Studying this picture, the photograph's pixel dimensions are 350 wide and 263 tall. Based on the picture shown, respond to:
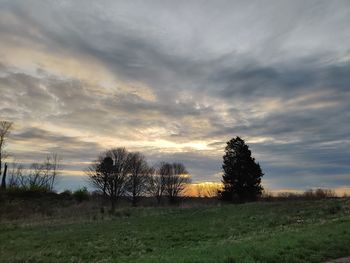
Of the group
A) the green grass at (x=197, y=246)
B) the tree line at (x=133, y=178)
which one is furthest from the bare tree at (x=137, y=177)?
the green grass at (x=197, y=246)

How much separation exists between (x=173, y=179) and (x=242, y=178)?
56055mm

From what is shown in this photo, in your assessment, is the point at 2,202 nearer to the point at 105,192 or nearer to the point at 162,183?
the point at 105,192

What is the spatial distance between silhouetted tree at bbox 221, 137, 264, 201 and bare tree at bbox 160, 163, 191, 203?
47729 mm

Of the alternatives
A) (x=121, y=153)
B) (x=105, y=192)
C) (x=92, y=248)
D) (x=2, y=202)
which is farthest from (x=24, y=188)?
(x=92, y=248)

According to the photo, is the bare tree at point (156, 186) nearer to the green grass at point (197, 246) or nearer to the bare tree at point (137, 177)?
the bare tree at point (137, 177)

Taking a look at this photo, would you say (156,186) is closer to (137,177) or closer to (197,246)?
(137,177)

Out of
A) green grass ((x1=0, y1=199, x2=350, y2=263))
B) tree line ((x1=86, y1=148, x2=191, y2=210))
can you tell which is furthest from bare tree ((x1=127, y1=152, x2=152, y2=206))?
green grass ((x1=0, y1=199, x2=350, y2=263))

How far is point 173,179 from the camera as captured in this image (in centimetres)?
12638

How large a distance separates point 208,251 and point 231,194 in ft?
196

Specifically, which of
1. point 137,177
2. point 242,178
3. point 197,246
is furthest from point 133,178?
point 197,246

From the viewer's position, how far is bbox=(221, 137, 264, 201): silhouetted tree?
7206 centimetres

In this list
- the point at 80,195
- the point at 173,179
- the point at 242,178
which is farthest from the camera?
the point at 173,179

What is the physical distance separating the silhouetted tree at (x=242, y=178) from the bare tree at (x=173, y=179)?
47729mm

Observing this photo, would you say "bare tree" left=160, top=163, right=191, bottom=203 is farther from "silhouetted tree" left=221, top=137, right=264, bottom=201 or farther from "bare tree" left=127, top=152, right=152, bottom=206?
"silhouetted tree" left=221, top=137, right=264, bottom=201
